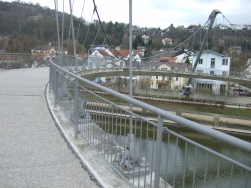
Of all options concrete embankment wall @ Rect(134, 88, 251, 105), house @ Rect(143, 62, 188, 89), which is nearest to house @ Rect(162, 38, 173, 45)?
house @ Rect(143, 62, 188, 89)

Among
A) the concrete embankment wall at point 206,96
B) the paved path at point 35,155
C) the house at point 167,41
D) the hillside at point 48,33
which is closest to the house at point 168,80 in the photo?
the hillside at point 48,33

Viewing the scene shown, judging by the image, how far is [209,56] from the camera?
4309 cm

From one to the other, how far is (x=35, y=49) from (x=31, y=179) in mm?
32991

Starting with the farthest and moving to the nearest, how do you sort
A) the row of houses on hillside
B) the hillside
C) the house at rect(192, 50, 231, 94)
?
the house at rect(192, 50, 231, 94), the row of houses on hillside, the hillside

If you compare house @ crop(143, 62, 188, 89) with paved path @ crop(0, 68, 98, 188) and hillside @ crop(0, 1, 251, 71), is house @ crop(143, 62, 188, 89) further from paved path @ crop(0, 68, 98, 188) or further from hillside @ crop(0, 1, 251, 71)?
paved path @ crop(0, 68, 98, 188)

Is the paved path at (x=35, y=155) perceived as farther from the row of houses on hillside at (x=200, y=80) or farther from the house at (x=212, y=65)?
the house at (x=212, y=65)

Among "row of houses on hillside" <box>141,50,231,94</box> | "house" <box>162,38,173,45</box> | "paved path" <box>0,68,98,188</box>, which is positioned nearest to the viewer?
"paved path" <box>0,68,98,188</box>

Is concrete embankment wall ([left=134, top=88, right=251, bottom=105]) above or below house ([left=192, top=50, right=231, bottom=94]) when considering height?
below

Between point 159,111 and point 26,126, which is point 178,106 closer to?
point 26,126

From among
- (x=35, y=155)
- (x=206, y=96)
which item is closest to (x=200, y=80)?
(x=206, y=96)

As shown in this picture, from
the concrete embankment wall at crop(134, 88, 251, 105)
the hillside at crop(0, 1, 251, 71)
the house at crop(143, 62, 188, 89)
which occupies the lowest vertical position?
the concrete embankment wall at crop(134, 88, 251, 105)

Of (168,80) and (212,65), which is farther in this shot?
(212,65)

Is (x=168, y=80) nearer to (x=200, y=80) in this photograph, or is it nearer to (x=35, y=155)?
(x=200, y=80)

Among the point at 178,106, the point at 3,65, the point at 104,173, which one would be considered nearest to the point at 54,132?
the point at 104,173
